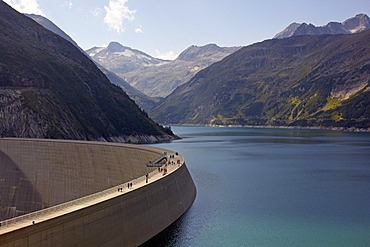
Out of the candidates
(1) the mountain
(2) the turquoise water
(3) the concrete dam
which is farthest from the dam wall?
(1) the mountain

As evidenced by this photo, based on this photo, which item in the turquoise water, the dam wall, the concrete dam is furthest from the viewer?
the dam wall

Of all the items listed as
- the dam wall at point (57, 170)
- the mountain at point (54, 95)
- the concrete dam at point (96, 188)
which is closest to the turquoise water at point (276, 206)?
the concrete dam at point (96, 188)

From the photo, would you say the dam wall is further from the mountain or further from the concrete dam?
the mountain

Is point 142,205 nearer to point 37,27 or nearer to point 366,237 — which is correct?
point 366,237

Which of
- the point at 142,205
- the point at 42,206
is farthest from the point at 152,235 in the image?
the point at 42,206

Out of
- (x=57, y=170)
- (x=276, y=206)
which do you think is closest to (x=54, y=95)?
(x=57, y=170)

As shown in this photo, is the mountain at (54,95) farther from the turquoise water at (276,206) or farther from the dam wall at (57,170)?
the dam wall at (57,170)

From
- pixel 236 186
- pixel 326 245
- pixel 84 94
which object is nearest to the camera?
pixel 326 245
